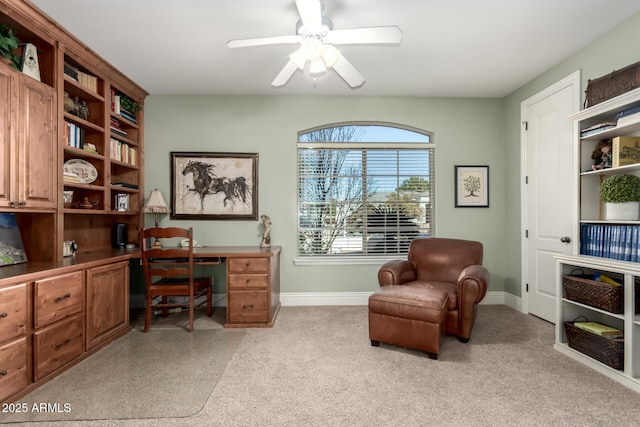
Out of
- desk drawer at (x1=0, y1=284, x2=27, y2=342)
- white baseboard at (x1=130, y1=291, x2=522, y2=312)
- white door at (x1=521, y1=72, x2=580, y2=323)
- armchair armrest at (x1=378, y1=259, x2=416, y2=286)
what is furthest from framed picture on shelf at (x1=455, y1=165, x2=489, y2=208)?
desk drawer at (x1=0, y1=284, x2=27, y2=342)

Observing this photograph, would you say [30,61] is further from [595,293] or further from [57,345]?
[595,293]

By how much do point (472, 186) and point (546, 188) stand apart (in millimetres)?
834

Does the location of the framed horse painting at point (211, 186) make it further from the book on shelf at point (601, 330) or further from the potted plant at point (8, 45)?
the book on shelf at point (601, 330)

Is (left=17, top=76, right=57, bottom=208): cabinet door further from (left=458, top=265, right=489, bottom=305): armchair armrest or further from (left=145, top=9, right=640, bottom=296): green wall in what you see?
(left=458, top=265, right=489, bottom=305): armchair armrest

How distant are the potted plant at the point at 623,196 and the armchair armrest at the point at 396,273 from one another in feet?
5.37

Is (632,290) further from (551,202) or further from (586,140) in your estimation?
(551,202)

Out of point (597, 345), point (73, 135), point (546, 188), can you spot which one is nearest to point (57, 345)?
point (73, 135)

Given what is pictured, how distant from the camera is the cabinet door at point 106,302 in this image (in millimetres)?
2543

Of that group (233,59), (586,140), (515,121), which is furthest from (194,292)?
(515,121)

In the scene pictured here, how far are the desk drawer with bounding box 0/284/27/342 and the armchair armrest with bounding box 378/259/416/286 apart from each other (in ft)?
8.48

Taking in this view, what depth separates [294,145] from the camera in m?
3.97

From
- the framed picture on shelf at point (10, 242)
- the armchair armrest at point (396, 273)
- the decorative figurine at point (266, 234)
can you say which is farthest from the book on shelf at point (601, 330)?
the framed picture on shelf at point (10, 242)

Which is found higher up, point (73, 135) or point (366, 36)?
point (366, 36)

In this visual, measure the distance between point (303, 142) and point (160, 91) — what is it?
1.80 m
